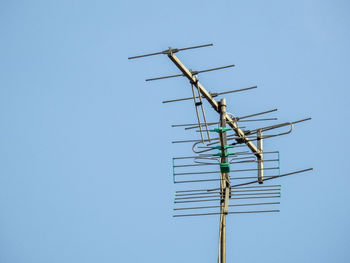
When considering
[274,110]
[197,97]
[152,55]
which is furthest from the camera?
[274,110]

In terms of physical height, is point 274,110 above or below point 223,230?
above

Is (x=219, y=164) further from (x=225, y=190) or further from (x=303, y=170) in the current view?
(x=303, y=170)

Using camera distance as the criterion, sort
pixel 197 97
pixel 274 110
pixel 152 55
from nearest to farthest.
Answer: pixel 152 55, pixel 197 97, pixel 274 110

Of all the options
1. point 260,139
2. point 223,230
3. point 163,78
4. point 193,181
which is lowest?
point 223,230

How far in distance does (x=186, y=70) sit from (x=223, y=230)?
240 cm

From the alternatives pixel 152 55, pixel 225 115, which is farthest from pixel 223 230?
pixel 152 55

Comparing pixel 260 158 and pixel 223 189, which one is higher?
pixel 260 158

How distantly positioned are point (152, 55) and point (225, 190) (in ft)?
8.16

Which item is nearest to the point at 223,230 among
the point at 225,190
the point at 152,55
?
the point at 225,190

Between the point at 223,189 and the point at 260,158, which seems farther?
the point at 260,158

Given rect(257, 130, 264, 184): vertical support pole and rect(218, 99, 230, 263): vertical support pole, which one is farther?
rect(257, 130, 264, 184): vertical support pole

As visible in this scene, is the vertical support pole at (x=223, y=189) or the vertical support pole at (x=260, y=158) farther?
the vertical support pole at (x=260, y=158)

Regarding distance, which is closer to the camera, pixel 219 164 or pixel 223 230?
pixel 223 230

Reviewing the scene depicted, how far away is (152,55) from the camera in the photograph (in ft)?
34.4
